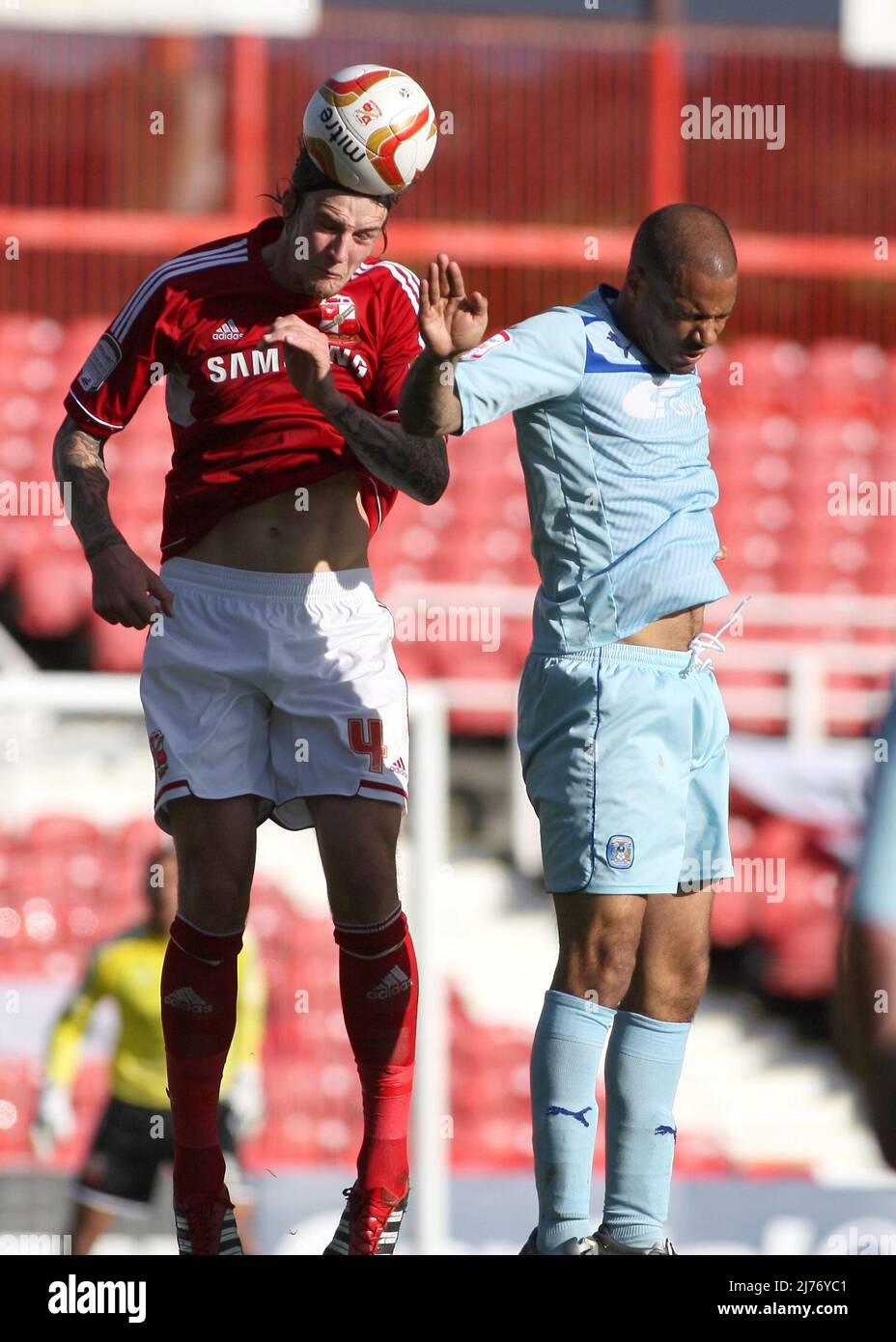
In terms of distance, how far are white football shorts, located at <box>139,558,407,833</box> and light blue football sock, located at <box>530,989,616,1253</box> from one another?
0.49 metres

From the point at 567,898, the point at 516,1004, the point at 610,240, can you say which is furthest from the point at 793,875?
the point at 567,898

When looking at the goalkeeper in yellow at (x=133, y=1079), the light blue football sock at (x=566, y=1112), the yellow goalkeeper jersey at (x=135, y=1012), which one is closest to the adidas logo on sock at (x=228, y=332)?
the light blue football sock at (x=566, y=1112)

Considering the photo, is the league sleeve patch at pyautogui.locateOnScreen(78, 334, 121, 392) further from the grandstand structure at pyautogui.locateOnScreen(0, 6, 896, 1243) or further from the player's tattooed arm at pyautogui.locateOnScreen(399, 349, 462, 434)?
the grandstand structure at pyautogui.locateOnScreen(0, 6, 896, 1243)

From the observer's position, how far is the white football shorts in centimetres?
308

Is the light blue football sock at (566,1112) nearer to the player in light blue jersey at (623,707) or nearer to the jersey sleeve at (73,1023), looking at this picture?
the player in light blue jersey at (623,707)

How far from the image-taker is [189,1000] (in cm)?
305

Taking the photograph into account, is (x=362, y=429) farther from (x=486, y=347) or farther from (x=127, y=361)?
(x=127, y=361)

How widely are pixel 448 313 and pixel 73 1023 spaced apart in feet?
12.2

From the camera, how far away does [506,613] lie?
830 cm

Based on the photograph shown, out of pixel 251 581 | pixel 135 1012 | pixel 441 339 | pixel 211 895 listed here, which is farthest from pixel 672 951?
pixel 135 1012

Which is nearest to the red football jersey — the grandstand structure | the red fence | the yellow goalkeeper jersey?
the yellow goalkeeper jersey

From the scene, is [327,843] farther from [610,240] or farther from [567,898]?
[610,240]

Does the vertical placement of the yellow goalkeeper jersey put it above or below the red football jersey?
below
